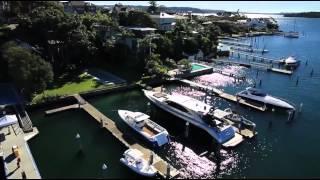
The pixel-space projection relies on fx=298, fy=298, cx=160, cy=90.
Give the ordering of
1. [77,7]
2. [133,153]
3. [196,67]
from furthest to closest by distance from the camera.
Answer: [77,7] < [196,67] < [133,153]

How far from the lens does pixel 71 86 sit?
188 feet

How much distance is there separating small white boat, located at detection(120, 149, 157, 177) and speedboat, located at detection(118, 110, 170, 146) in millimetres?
3867

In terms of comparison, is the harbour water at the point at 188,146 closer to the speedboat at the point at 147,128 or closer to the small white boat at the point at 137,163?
the small white boat at the point at 137,163

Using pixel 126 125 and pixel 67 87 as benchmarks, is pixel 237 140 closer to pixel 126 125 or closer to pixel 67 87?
pixel 126 125

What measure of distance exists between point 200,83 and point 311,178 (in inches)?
1352

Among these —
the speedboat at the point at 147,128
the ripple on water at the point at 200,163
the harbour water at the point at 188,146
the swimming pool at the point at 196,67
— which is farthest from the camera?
the swimming pool at the point at 196,67

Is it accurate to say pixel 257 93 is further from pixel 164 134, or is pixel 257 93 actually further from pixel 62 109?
pixel 62 109

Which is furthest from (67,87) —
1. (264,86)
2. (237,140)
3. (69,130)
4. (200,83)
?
(264,86)

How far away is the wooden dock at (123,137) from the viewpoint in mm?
33469

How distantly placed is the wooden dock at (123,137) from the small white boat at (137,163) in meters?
0.98

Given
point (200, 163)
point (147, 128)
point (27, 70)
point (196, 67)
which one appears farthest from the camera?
point (196, 67)

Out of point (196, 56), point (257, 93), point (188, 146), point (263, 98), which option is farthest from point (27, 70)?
point (196, 56)

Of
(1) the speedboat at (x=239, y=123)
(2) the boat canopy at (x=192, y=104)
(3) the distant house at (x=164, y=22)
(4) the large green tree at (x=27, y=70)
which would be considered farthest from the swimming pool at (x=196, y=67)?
(4) the large green tree at (x=27, y=70)

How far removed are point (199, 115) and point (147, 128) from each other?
25.2 feet
